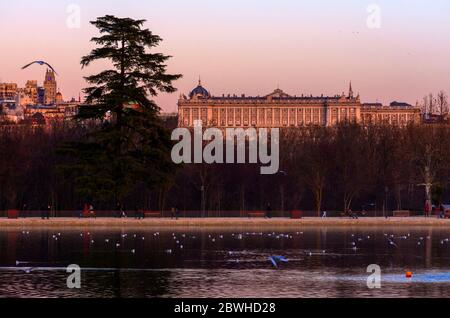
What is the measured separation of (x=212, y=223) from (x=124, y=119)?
9.78 metres

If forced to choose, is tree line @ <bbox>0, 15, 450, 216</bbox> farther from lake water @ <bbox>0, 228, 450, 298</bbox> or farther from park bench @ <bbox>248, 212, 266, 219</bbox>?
lake water @ <bbox>0, 228, 450, 298</bbox>

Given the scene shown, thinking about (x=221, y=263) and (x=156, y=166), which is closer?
(x=221, y=263)

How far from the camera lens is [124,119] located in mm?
61781

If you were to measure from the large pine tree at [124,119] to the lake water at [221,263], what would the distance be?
1009 cm

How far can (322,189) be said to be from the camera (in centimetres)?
7094

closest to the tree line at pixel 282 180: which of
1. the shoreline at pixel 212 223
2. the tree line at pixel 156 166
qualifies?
the tree line at pixel 156 166

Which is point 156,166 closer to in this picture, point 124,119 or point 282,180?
point 124,119

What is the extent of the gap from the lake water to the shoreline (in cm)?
492

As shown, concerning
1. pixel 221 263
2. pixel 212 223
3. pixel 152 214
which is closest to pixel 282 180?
pixel 152 214

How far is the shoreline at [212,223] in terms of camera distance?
5488 cm

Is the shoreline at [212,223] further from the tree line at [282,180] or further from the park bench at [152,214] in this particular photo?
the tree line at [282,180]

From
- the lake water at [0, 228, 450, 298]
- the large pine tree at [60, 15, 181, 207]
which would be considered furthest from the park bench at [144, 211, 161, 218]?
the lake water at [0, 228, 450, 298]

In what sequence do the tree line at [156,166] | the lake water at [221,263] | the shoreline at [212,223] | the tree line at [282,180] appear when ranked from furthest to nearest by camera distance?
the tree line at [282,180], the tree line at [156,166], the shoreline at [212,223], the lake water at [221,263]

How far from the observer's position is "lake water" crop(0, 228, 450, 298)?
2628cm
